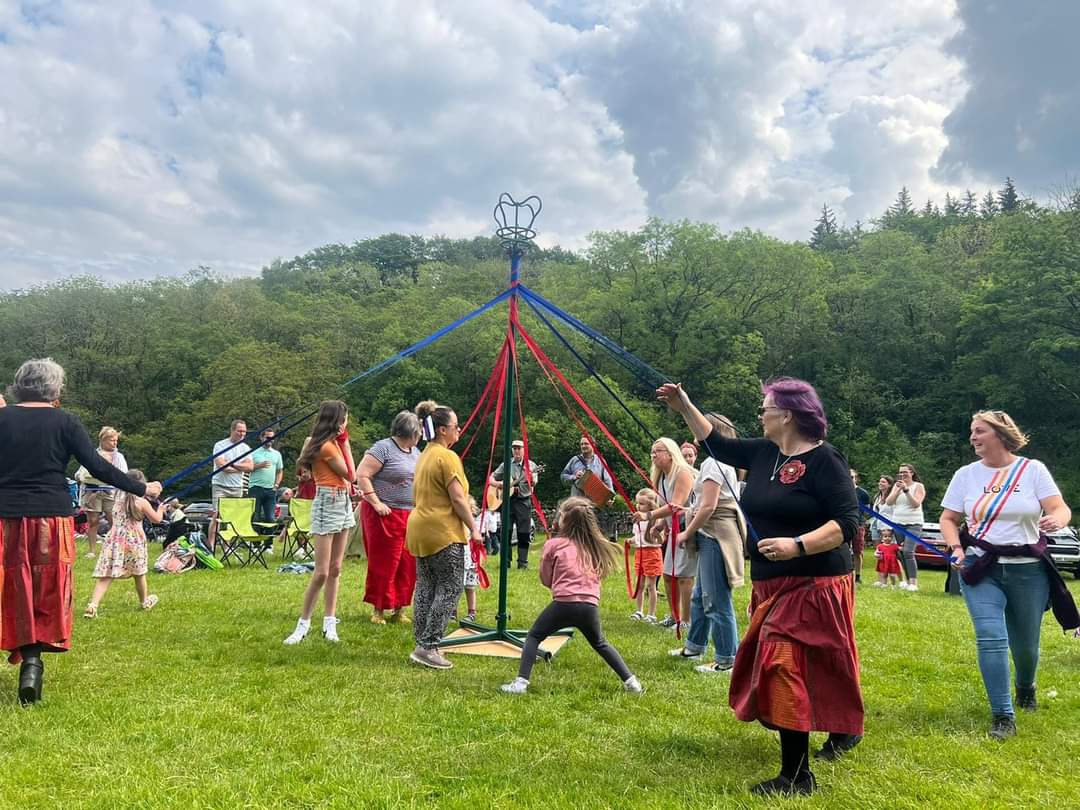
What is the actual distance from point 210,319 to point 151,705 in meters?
38.4

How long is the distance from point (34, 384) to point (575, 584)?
10.8 ft

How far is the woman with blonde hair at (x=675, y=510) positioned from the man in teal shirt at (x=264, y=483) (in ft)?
23.5

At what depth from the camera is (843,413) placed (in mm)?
35875

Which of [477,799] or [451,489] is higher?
[451,489]

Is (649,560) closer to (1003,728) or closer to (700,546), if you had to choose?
(700,546)

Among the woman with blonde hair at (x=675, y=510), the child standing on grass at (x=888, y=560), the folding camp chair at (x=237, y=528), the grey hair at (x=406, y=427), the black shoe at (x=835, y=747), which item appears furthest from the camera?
the child standing on grass at (x=888, y=560)

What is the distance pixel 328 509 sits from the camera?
5.90m

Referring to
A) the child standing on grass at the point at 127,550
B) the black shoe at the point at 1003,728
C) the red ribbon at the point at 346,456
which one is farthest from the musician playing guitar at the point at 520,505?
the black shoe at the point at 1003,728

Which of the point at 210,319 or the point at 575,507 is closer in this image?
the point at 575,507

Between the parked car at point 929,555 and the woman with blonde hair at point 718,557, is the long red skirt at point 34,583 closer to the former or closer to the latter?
the woman with blonde hair at point 718,557

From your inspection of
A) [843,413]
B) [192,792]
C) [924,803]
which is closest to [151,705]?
[192,792]

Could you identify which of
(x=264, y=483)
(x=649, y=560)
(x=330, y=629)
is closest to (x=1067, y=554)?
(x=649, y=560)

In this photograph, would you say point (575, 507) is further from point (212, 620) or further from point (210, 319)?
point (210, 319)

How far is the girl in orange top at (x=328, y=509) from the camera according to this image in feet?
19.2
